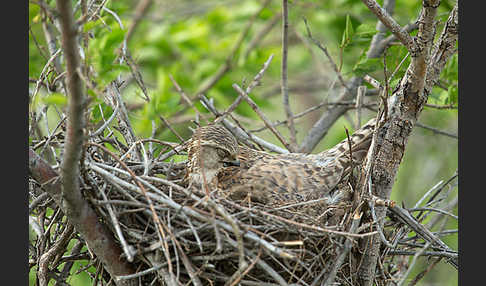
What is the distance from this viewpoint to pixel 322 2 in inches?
237

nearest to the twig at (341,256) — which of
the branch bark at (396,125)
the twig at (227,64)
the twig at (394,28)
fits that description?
the branch bark at (396,125)

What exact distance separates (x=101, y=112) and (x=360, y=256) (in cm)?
179

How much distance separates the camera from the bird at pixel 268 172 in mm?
3807

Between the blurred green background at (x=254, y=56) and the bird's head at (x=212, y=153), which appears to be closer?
the bird's head at (x=212, y=153)

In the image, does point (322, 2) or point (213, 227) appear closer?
point (213, 227)

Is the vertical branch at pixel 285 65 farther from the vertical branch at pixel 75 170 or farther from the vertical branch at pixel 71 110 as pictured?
the vertical branch at pixel 71 110

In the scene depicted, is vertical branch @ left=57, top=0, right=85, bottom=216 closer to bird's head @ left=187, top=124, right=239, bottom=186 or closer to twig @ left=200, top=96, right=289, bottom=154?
bird's head @ left=187, top=124, right=239, bottom=186

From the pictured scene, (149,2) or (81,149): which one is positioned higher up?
(149,2)

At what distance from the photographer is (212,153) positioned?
392cm

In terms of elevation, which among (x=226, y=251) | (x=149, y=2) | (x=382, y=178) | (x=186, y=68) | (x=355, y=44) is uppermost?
(x=149, y=2)

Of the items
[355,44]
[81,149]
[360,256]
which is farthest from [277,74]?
[81,149]

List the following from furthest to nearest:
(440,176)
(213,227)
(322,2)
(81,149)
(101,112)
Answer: (440,176) → (322,2) → (101,112) → (213,227) → (81,149)

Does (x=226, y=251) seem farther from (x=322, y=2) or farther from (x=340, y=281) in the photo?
(x=322, y=2)

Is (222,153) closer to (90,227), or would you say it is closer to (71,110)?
(90,227)
